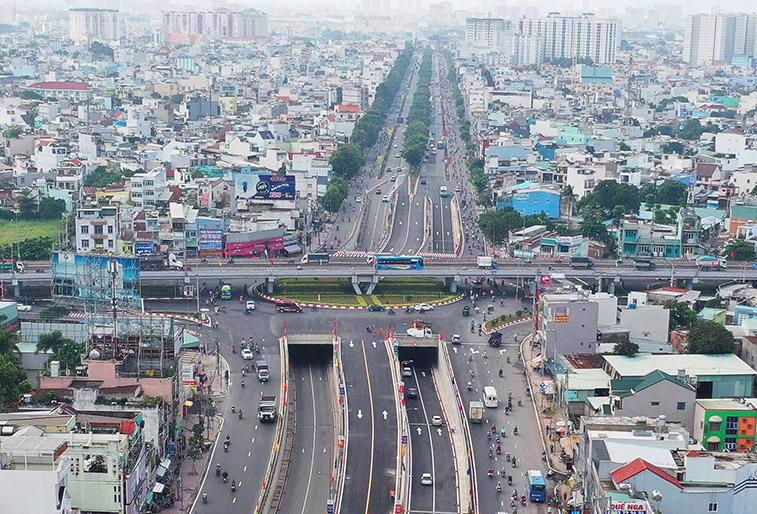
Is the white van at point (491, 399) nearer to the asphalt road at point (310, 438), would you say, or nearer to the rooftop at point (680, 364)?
the rooftop at point (680, 364)

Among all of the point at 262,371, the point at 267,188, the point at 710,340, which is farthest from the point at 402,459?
the point at 267,188

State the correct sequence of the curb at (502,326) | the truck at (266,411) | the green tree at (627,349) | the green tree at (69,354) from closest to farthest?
the truck at (266,411) → the green tree at (69,354) → the green tree at (627,349) → the curb at (502,326)

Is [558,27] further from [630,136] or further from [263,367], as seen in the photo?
[263,367]

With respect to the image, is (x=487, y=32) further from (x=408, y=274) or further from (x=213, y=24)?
(x=408, y=274)

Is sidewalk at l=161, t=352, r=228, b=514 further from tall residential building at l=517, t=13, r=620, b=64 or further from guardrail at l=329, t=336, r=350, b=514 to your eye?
tall residential building at l=517, t=13, r=620, b=64

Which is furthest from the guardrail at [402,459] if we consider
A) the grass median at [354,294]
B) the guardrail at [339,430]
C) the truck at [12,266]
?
the truck at [12,266]

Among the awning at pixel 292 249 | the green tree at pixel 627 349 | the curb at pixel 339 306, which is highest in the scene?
the green tree at pixel 627 349
